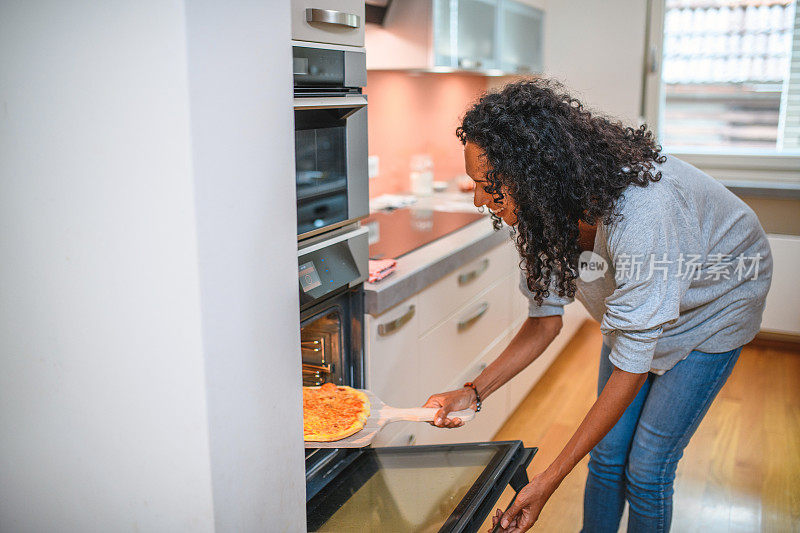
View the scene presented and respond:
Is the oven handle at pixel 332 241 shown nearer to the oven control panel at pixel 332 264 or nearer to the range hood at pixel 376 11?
the oven control panel at pixel 332 264

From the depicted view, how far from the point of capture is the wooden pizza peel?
137cm

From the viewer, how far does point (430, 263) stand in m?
2.13

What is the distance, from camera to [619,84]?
3.73 metres

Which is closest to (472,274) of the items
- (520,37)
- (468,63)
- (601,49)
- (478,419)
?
(478,419)

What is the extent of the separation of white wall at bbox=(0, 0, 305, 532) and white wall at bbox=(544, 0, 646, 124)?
119 inches

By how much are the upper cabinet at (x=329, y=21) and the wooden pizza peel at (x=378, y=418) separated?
0.75 m

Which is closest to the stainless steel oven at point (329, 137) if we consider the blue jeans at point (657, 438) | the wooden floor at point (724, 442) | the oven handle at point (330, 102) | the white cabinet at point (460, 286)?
the oven handle at point (330, 102)

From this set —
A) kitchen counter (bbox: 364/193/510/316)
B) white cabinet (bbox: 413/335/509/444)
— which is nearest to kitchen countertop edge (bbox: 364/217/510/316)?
kitchen counter (bbox: 364/193/510/316)

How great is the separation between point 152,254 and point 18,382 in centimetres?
33

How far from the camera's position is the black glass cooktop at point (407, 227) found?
7.50ft

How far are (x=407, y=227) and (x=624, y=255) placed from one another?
141 centimetres

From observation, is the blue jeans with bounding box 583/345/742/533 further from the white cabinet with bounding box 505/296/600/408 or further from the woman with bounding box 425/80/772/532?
the white cabinet with bounding box 505/296/600/408

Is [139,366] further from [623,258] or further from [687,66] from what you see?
[687,66]

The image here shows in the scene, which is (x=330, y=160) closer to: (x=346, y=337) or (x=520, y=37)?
(x=346, y=337)
